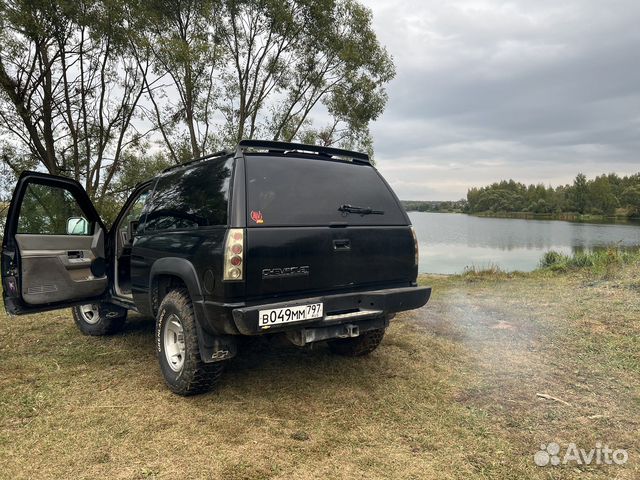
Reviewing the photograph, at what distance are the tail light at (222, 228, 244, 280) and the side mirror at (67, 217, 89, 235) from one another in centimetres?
280

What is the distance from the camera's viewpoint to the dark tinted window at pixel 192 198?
315cm

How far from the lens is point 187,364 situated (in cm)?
325

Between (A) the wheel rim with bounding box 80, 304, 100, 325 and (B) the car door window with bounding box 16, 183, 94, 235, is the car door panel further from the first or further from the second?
(A) the wheel rim with bounding box 80, 304, 100, 325

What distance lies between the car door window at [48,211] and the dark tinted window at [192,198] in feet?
4.04

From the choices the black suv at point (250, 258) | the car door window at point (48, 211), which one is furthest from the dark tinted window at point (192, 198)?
the car door window at point (48, 211)

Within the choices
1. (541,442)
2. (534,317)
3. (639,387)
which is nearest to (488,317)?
(534,317)

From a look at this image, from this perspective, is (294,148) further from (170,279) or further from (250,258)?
(170,279)

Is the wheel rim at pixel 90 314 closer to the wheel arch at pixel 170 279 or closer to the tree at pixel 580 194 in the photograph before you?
the wheel arch at pixel 170 279

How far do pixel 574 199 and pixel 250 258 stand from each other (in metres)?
86.0

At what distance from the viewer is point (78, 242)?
15.6 feet

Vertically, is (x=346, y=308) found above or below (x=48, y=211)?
below

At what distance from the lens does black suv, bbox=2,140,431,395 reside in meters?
2.92

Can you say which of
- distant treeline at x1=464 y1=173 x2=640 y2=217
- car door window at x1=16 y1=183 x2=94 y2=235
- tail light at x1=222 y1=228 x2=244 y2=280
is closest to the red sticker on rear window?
tail light at x1=222 y1=228 x2=244 y2=280

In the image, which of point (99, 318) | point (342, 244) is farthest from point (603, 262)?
point (99, 318)
